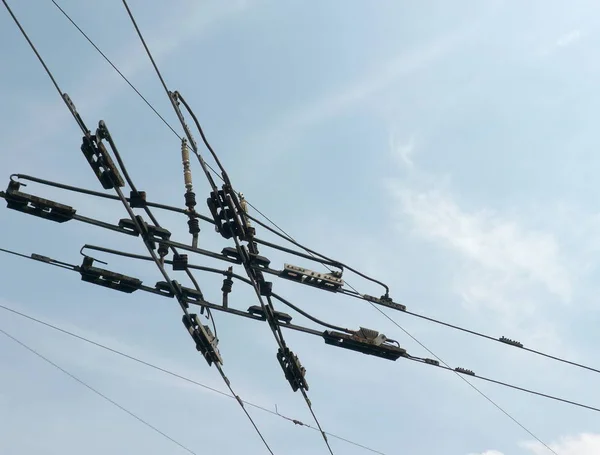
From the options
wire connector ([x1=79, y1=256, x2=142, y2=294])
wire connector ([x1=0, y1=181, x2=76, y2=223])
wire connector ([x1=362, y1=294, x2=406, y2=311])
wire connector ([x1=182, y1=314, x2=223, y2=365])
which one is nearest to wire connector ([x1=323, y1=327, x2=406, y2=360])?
wire connector ([x1=362, y1=294, x2=406, y2=311])

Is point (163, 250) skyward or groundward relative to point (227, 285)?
groundward

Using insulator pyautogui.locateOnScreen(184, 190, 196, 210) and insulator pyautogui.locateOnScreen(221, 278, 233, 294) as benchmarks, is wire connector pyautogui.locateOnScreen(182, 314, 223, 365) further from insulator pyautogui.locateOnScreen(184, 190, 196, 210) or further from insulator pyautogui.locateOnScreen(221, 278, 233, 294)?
insulator pyautogui.locateOnScreen(184, 190, 196, 210)

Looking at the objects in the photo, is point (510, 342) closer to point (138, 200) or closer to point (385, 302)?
point (385, 302)

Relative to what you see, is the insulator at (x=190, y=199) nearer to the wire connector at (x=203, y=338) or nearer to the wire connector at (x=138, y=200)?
the wire connector at (x=138, y=200)

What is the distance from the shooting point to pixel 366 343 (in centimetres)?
1323

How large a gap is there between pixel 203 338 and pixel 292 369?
1.85 meters

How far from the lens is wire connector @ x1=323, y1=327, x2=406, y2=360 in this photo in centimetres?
1323

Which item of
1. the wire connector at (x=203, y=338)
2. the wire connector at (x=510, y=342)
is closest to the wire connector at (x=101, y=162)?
the wire connector at (x=203, y=338)

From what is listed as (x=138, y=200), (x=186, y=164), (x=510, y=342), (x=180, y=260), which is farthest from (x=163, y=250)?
(x=510, y=342)

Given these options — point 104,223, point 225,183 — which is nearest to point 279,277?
point 225,183

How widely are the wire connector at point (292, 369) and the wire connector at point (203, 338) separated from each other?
1.22 meters

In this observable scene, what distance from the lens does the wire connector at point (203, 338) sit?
12.2 m

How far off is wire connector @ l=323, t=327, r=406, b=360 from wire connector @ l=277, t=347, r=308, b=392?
0.68m

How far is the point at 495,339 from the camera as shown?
14.3 meters
